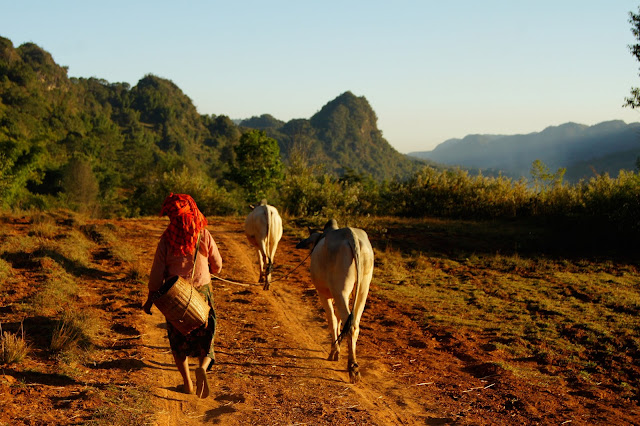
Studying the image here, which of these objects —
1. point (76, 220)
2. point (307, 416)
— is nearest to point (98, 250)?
point (76, 220)

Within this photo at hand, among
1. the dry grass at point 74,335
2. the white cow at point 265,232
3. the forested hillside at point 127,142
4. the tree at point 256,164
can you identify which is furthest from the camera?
the forested hillside at point 127,142

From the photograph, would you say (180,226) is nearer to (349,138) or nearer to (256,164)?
(256,164)

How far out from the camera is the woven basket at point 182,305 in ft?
14.2

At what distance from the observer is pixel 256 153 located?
82.1 ft

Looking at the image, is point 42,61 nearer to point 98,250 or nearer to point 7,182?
point 7,182

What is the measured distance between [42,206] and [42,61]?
242 feet

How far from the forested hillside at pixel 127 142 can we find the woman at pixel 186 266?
20129 mm

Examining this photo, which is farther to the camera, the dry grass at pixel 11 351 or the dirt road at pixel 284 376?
the dry grass at pixel 11 351

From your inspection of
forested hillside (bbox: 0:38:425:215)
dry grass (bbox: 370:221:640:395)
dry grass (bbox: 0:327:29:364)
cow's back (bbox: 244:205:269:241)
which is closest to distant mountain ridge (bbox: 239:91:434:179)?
forested hillside (bbox: 0:38:425:215)

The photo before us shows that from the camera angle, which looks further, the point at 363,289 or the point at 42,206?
the point at 42,206

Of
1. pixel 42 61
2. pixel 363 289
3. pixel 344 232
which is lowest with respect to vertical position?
pixel 363 289

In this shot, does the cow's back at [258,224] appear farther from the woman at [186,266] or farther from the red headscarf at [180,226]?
the red headscarf at [180,226]

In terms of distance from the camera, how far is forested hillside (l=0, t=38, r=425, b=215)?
3050 cm

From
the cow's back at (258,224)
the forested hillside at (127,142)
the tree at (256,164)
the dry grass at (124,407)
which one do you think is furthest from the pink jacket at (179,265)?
the tree at (256,164)
